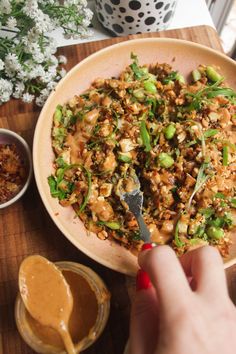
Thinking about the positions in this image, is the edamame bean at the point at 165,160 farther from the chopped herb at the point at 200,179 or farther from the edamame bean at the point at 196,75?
the edamame bean at the point at 196,75

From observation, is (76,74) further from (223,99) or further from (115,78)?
(223,99)

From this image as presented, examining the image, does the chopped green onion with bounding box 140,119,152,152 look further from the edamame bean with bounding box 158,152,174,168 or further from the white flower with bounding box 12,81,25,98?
the white flower with bounding box 12,81,25,98

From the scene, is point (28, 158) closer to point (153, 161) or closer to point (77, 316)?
point (153, 161)

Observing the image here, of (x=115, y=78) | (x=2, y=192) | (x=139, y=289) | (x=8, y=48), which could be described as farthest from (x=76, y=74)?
(x=139, y=289)

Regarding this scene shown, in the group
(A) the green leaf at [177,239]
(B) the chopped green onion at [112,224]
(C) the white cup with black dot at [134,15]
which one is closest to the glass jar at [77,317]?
(B) the chopped green onion at [112,224]

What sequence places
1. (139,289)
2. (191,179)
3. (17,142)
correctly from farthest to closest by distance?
(17,142)
(191,179)
(139,289)

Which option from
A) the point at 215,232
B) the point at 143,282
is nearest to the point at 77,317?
the point at 143,282

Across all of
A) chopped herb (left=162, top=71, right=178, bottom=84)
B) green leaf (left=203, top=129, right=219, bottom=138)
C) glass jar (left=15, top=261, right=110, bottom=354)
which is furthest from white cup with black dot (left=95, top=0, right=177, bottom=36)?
glass jar (left=15, top=261, right=110, bottom=354)
